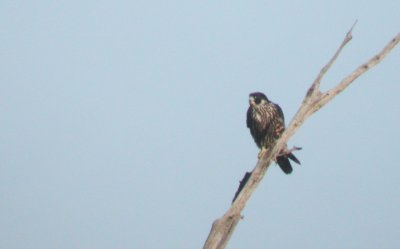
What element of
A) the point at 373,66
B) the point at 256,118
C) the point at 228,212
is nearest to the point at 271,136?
the point at 256,118

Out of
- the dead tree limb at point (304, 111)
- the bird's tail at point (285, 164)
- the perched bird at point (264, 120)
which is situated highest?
the perched bird at point (264, 120)

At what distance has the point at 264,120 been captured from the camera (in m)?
8.65

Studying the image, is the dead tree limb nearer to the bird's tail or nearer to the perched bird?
the bird's tail

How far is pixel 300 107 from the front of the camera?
5.28 metres

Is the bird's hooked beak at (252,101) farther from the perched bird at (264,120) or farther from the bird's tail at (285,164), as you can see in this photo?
the bird's tail at (285,164)

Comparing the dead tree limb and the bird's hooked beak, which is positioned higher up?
the bird's hooked beak

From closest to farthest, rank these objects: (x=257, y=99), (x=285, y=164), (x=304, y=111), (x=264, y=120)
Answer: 1. (x=304, y=111)
2. (x=285, y=164)
3. (x=264, y=120)
4. (x=257, y=99)

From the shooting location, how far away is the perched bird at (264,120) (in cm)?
857

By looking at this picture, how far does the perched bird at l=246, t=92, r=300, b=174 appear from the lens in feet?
28.1

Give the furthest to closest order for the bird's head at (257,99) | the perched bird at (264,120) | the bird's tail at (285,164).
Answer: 1. the bird's head at (257,99)
2. the perched bird at (264,120)
3. the bird's tail at (285,164)

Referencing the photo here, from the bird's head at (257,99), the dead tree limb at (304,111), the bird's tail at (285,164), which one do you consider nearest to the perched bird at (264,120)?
the bird's head at (257,99)

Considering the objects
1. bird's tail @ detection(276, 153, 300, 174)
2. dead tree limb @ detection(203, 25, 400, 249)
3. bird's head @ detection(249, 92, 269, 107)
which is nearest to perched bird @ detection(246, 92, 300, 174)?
bird's head @ detection(249, 92, 269, 107)

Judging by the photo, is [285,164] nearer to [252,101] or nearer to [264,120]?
[264,120]

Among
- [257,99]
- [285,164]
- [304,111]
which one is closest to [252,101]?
[257,99]
